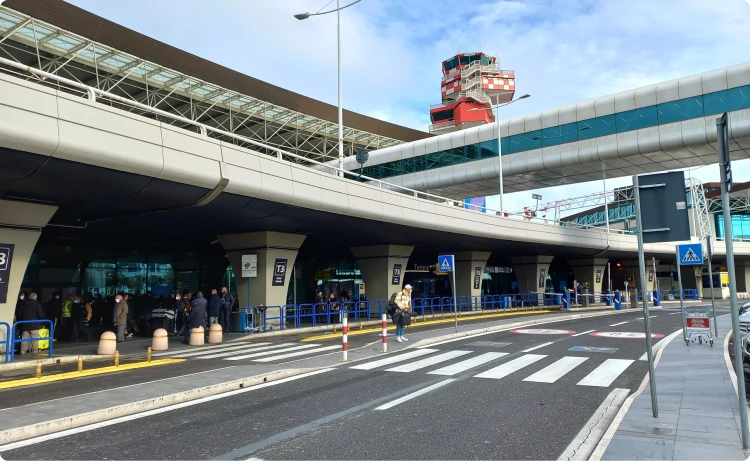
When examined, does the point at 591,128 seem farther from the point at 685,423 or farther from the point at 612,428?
the point at 612,428

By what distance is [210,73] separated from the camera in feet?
128

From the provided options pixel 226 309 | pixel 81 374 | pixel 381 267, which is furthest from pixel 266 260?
pixel 81 374

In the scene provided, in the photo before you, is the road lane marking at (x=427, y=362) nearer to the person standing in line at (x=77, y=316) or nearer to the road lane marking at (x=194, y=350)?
the road lane marking at (x=194, y=350)

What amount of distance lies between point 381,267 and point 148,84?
908 inches

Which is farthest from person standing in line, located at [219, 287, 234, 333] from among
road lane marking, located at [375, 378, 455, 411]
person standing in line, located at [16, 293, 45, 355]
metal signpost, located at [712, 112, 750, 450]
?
metal signpost, located at [712, 112, 750, 450]

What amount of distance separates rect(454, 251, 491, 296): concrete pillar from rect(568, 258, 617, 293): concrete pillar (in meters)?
17.1


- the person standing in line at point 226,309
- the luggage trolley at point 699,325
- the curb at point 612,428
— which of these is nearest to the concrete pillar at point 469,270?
the person standing in line at point 226,309

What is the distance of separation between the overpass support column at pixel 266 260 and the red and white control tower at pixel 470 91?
244 ft

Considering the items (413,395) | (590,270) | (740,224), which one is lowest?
(413,395)

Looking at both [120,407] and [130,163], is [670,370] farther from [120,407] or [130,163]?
[130,163]

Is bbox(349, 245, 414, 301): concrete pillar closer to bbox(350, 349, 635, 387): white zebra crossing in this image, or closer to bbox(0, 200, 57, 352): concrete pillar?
bbox(350, 349, 635, 387): white zebra crossing

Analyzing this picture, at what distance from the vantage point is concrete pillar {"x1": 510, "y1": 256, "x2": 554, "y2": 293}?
145ft

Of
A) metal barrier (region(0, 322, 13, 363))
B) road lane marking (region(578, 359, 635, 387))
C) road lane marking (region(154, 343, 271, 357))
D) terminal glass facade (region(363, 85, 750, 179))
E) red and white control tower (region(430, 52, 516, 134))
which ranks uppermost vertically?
red and white control tower (region(430, 52, 516, 134))

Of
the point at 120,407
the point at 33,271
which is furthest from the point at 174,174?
the point at 33,271
